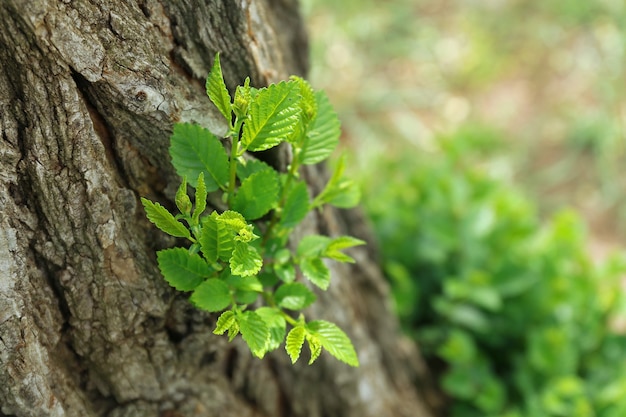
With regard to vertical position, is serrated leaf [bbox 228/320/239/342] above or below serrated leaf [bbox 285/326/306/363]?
above

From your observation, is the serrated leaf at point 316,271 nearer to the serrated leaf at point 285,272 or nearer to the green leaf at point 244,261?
the serrated leaf at point 285,272

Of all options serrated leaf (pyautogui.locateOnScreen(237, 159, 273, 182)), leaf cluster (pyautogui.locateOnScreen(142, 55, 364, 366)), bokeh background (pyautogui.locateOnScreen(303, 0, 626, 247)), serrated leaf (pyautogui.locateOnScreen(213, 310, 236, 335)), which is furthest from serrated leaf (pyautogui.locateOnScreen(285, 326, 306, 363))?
bokeh background (pyautogui.locateOnScreen(303, 0, 626, 247))

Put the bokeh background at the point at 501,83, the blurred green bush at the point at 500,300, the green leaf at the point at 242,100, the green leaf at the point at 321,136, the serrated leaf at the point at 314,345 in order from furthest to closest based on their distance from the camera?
the bokeh background at the point at 501,83
the blurred green bush at the point at 500,300
the green leaf at the point at 321,136
the serrated leaf at the point at 314,345
the green leaf at the point at 242,100

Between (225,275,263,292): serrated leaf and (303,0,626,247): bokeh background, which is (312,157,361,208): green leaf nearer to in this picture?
(225,275,263,292): serrated leaf

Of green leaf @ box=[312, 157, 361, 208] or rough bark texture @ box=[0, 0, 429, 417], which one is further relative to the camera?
green leaf @ box=[312, 157, 361, 208]

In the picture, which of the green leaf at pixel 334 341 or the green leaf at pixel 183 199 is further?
the green leaf at pixel 334 341

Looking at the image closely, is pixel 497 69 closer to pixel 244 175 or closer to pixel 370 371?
pixel 370 371

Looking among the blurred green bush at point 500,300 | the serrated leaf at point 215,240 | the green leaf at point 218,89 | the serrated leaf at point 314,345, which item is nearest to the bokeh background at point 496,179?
the blurred green bush at point 500,300
